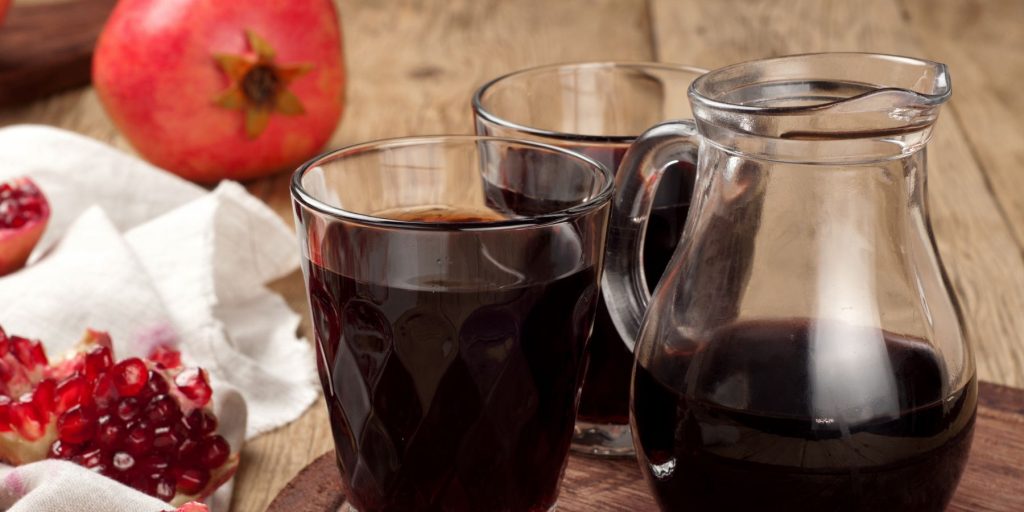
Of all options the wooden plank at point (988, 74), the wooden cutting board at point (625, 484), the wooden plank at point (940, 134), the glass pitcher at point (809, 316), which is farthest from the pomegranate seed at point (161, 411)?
the wooden plank at point (988, 74)

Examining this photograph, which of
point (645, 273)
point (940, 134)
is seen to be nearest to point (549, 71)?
point (645, 273)

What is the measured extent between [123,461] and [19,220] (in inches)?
18.1

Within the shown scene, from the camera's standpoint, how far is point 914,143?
2.20ft

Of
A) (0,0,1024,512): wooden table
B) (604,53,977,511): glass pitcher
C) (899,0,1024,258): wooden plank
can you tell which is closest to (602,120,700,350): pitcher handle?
(604,53,977,511): glass pitcher

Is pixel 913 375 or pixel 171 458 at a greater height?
pixel 913 375

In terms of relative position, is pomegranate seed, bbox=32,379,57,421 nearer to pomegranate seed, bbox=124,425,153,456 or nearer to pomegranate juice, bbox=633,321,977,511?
pomegranate seed, bbox=124,425,153,456

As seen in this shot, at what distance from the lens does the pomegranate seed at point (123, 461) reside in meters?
0.88

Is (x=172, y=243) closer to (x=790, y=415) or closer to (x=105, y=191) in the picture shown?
(x=105, y=191)

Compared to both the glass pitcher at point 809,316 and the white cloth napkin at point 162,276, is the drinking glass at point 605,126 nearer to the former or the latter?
the glass pitcher at point 809,316

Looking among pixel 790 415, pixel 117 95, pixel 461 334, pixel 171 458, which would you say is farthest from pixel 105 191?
pixel 790 415

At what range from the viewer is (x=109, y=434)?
875 mm

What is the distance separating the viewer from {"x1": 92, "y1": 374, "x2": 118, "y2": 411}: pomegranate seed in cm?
88

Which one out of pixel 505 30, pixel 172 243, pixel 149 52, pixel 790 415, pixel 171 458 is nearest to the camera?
pixel 790 415

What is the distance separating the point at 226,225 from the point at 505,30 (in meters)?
1.04
